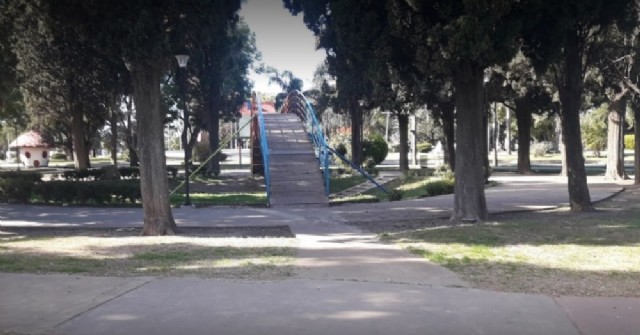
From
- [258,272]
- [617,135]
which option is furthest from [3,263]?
[617,135]

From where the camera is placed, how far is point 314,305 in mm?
6277

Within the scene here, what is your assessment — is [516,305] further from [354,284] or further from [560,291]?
[354,284]

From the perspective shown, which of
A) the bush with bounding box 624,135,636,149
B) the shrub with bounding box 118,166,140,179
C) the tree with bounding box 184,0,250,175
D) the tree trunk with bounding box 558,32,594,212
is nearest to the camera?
the tree trunk with bounding box 558,32,594,212

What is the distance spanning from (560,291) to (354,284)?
240 cm

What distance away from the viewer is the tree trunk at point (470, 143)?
13781 millimetres

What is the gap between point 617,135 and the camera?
977 inches

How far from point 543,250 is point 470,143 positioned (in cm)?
431

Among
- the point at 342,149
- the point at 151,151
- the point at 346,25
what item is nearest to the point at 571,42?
the point at 346,25

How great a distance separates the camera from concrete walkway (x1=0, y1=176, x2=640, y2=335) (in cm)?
553

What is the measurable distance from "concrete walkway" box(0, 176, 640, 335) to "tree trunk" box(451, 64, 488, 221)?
5097mm

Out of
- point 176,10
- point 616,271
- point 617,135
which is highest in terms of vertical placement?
point 176,10

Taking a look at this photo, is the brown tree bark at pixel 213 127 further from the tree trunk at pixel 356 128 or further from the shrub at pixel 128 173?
the tree trunk at pixel 356 128

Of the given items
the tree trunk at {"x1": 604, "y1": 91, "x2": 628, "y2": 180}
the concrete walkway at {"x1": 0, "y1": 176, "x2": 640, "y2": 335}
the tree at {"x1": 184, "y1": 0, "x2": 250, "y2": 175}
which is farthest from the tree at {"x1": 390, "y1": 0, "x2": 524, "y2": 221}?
the tree trunk at {"x1": 604, "y1": 91, "x2": 628, "y2": 180}

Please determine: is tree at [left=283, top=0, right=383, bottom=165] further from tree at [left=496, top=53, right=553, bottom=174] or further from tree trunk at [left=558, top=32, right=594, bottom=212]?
tree at [left=496, top=53, right=553, bottom=174]
